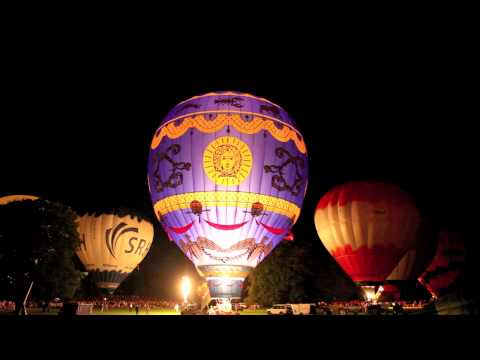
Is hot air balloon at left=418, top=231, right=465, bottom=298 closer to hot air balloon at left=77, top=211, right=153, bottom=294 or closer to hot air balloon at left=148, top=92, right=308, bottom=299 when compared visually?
hot air balloon at left=148, top=92, right=308, bottom=299

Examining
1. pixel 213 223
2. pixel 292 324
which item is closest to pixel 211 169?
pixel 213 223

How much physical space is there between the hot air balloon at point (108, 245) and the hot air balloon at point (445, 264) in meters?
23.3

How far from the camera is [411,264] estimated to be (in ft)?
102

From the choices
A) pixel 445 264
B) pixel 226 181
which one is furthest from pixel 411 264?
pixel 226 181

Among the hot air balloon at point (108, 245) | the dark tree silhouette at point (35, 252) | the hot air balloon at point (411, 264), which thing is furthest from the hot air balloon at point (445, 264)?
the dark tree silhouette at point (35, 252)

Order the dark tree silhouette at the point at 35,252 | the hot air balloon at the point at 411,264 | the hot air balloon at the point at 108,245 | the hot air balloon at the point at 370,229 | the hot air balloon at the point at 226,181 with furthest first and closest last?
the hot air balloon at the point at 108,245 < the hot air balloon at the point at 411,264 < the hot air balloon at the point at 370,229 < the dark tree silhouette at the point at 35,252 < the hot air balloon at the point at 226,181

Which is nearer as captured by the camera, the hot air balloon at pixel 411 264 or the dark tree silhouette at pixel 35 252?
the dark tree silhouette at pixel 35 252

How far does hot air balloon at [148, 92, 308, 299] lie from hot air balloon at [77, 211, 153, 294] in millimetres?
14609

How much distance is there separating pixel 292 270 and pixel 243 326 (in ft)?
103

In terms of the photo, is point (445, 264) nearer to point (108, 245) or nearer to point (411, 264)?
point (411, 264)

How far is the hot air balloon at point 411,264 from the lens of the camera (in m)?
30.8

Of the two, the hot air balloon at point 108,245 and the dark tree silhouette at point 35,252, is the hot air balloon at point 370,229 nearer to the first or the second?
the dark tree silhouette at point 35,252

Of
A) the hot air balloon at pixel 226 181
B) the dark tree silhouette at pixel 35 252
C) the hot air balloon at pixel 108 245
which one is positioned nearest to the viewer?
the hot air balloon at pixel 226 181

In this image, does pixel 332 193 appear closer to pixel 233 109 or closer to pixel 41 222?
pixel 233 109
